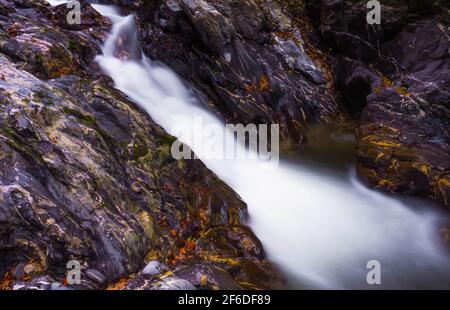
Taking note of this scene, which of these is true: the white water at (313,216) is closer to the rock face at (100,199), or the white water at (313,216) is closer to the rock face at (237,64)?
the rock face at (237,64)

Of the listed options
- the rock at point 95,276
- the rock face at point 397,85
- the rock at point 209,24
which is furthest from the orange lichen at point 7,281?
the rock at point 209,24

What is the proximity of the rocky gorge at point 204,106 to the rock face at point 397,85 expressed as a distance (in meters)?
0.03

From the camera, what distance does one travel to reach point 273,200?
25.5 feet

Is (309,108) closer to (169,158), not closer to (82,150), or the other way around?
(169,158)

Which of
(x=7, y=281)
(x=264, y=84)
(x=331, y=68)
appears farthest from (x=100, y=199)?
(x=331, y=68)

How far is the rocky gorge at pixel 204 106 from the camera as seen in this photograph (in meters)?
4.77

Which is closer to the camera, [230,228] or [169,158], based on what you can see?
[230,228]

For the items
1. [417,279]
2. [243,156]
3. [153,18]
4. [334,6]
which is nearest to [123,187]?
[243,156]

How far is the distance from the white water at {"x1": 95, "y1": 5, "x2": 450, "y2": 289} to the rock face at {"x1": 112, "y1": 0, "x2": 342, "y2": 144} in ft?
1.85

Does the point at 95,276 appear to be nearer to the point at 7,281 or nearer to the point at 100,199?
the point at 7,281

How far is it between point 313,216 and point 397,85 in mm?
4741

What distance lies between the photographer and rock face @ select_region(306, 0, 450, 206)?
830cm

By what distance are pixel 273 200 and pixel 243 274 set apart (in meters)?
2.59

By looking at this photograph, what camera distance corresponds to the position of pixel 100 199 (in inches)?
210
